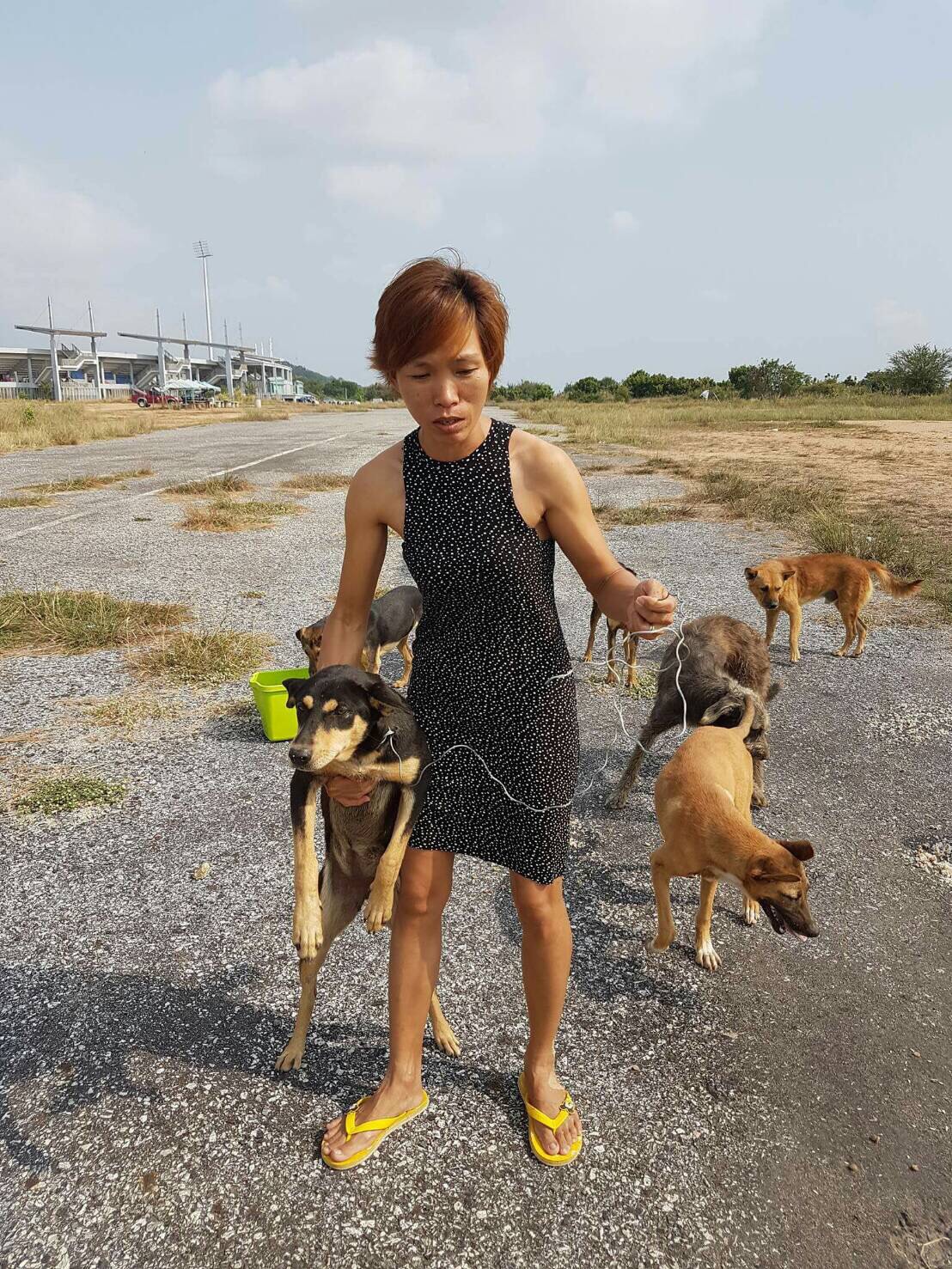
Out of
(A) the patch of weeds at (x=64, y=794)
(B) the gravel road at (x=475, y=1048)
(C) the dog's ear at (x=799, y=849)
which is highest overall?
(C) the dog's ear at (x=799, y=849)

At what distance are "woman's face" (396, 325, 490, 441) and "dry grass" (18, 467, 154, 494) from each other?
54.4 ft

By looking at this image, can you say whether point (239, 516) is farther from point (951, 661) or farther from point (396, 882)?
point (396, 882)

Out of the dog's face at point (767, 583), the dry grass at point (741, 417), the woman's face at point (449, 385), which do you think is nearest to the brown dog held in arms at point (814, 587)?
the dog's face at point (767, 583)

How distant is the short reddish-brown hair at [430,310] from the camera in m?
1.98

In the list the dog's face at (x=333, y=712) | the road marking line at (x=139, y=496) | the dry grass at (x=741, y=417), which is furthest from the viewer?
the dry grass at (x=741, y=417)

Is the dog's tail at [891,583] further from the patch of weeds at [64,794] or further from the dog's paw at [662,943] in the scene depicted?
the patch of weeds at [64,794]

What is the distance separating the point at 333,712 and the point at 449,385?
0.94m

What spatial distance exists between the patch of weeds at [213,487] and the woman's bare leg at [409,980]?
1516 centimetres

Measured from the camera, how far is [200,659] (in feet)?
21.9

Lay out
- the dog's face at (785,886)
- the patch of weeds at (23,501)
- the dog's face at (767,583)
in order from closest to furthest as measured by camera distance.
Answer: the dog's face at (785,886)
the dog's face at (767,583)
the patch of weeds at (23,501)

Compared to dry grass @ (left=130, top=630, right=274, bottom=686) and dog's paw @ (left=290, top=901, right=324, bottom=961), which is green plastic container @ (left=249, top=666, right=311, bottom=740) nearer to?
dry grass @ (left=130, top=630, right=274, bottom=686)

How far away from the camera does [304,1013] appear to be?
2.76m

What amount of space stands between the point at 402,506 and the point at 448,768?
816 mm

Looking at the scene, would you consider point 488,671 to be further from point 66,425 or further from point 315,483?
point 66,425
